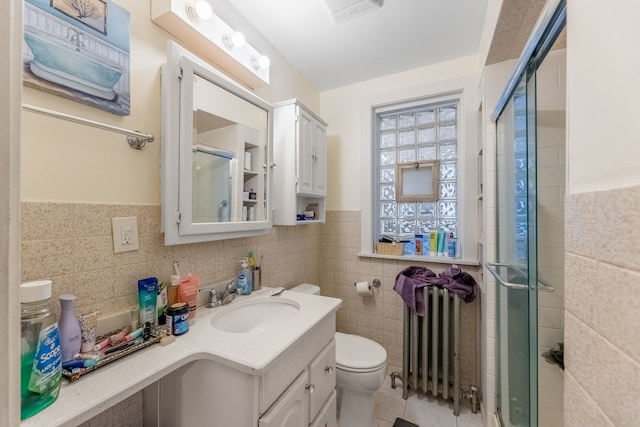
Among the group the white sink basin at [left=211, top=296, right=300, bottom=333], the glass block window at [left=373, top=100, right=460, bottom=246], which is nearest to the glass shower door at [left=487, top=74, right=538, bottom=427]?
the glass block window at [left=373, top=100, right=460, bottom=246]

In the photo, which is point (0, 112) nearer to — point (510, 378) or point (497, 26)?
point (497, 26)

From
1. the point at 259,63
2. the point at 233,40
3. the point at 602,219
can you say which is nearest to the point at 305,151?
the point at 259,63

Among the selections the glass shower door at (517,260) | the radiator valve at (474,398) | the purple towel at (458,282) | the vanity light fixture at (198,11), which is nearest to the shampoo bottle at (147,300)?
the vanity light fixture at (198,11)

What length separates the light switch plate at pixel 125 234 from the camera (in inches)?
36.7

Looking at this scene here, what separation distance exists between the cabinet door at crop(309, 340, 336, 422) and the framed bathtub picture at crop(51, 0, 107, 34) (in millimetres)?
1485

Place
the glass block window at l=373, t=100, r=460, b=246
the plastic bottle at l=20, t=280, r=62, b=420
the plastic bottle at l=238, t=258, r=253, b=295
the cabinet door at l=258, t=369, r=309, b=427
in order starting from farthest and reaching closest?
the glass block window at l=373, t=100, r=460, b=246 → the plastic bottle at l=238, t=258, r=253, b=295 → the cabinet door at l=258, t=369, r=309, b=427 → the plastic bottle at l=20, t=280, r=62, b=420

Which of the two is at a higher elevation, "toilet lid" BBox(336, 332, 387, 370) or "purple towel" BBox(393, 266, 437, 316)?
"purple towel" BBox(393, 266, 437, 316)

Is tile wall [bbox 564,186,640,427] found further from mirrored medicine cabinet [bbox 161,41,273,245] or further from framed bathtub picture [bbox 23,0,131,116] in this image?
framed bathtub picture [bbox 23,0,131,116]

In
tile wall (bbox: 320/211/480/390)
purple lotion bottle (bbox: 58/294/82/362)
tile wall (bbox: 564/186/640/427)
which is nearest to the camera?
tile wall (bbox: 564/186/640/427)

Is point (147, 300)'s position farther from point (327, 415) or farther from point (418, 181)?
point (418, 181)

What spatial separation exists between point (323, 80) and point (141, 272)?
1.96m

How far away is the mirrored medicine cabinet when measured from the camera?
40.7 inches

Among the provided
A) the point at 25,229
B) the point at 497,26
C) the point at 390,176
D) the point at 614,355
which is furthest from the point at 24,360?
the point at 390,176

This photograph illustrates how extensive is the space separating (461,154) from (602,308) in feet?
5.75
